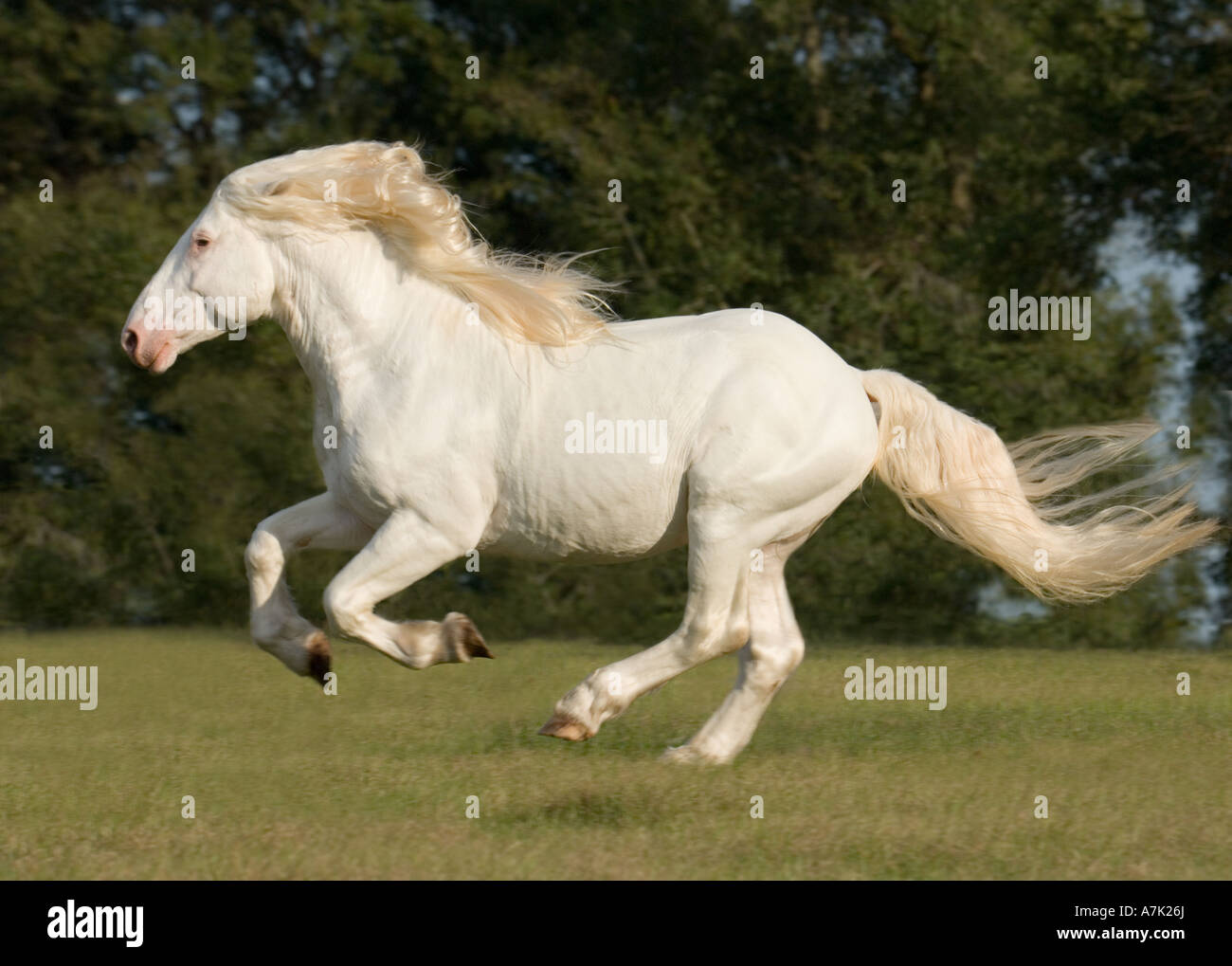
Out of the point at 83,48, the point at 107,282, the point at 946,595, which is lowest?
the point at 946,595

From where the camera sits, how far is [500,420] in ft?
18.7

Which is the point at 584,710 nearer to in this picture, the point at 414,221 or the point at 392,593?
the point at 392,593

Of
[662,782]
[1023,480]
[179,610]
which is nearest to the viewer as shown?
[662,782]

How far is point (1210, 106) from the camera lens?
12094 millimetres

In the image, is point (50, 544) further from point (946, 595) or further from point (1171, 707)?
point (1171, 707)

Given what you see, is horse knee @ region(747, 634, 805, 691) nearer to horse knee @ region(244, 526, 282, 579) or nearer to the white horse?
the white horse

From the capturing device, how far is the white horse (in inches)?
223

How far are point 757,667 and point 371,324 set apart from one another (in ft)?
5.90

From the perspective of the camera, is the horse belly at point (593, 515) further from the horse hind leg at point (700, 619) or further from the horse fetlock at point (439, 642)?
Answer: the horse fetlock at point (439, 642)

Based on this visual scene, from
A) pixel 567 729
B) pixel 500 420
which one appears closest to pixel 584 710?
pixel 567 729


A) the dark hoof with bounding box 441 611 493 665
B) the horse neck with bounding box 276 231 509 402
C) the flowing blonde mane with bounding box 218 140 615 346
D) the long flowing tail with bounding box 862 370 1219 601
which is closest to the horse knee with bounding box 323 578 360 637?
the dark hoof with bounding box 441 611 493 665

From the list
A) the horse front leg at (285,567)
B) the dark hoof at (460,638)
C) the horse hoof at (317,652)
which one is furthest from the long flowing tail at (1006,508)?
the horse hoof at (317,652)
